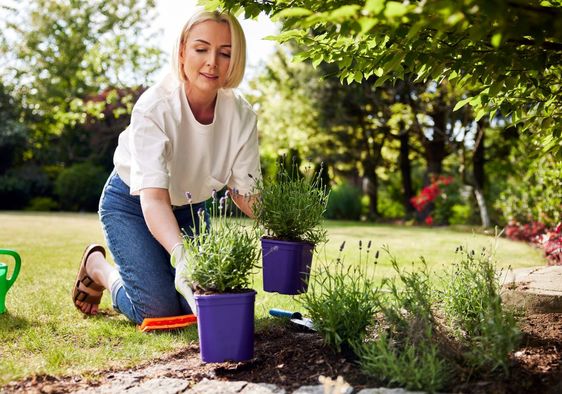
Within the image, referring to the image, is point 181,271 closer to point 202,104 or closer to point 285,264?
point 285,264

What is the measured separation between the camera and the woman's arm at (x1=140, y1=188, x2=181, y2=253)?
2.73 m

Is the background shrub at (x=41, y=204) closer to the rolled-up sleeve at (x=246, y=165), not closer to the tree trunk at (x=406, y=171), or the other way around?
the tree trunk at (x=406, y=171)

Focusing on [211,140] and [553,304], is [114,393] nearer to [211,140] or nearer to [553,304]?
[211,140]

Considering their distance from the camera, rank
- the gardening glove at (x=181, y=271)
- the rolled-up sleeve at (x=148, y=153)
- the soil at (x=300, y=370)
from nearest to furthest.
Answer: the soil at (x=300, y=370) → the gardening glove at (x=181, y=271) → the rolled-up sleeve at (x=148, y=153)

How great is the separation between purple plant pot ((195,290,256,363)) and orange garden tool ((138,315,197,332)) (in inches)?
37.1

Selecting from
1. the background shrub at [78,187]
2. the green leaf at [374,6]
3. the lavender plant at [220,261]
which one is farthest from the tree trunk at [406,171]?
the green leaf at [374,6]

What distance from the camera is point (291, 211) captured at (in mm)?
2867

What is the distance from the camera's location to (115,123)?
873 inches

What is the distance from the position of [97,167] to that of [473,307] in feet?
63.0

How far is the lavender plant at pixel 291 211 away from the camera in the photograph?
289 cm

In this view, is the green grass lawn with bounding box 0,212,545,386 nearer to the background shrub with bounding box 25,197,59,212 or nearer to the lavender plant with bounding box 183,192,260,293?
the lavender plant with bounding box 183,192,260,293

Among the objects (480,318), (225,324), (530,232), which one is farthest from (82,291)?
(530,232)

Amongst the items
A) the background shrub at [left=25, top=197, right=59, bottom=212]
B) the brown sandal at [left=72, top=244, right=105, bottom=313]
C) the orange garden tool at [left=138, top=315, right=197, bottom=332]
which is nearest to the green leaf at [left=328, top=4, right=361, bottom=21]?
the orange garden tool at [left=138, top=315, right=197, bottom=332]

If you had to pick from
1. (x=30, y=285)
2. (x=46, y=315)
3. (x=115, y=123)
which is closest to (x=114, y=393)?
(x=46, y=315)
